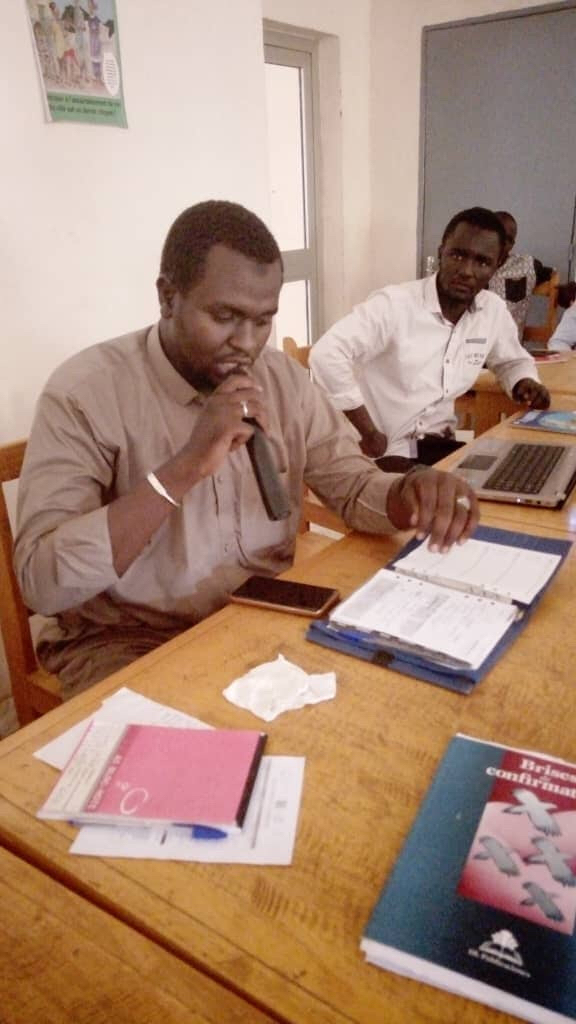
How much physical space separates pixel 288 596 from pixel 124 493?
374 mm

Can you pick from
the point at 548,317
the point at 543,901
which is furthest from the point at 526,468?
the point at 548,317

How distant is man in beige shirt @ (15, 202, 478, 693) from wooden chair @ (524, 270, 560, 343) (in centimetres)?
261

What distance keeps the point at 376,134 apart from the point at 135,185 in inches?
115

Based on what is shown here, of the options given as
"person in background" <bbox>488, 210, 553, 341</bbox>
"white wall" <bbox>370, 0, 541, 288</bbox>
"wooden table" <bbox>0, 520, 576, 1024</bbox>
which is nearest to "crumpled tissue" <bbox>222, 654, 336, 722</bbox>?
"wooden table" <bbox>0, 520, 576, 1024</bbox>

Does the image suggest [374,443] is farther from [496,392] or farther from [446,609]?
[446,609]

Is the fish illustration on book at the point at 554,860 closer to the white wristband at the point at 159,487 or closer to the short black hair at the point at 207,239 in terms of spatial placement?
the white wristband at the point at 159,487

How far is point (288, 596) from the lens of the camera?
113 centimetres

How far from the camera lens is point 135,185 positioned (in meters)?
2.08

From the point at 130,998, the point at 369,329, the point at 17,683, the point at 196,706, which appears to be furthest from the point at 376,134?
the point at 130,998

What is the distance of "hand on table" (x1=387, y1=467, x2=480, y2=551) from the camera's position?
120cm

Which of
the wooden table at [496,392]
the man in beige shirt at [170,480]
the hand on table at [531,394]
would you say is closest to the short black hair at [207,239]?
the man in beige shirt at [170,480]

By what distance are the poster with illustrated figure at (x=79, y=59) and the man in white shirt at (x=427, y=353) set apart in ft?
3.01

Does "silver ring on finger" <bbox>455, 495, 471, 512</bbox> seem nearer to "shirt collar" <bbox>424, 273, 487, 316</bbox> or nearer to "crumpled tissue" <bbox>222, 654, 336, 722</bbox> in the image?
"crumpled tissue" <bbox>222, 654, 336, 722</bbox>

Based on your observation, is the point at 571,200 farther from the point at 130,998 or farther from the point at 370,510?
the point at 130,998
